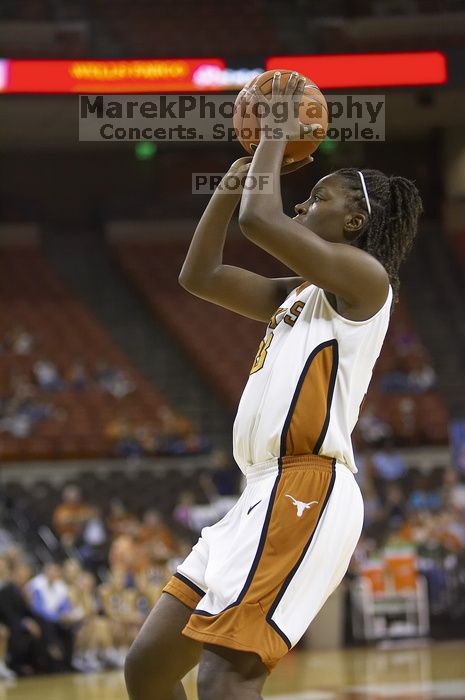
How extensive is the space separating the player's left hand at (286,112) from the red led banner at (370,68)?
457 inches

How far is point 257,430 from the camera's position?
3125 mm

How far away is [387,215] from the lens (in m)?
3.31

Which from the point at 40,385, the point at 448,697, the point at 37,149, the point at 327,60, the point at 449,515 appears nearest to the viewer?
the point at 448,697

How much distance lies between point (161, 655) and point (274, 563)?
1.51 ft

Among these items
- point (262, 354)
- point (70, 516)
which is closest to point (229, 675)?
point (262, 354)

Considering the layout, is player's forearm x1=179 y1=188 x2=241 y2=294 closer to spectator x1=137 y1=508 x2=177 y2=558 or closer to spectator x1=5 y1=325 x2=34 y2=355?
spectator x1=137 y1=508 x2=177 y2=558

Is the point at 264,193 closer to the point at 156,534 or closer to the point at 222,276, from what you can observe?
the point at 222,276

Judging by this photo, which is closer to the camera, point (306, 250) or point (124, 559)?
point (306, 250)

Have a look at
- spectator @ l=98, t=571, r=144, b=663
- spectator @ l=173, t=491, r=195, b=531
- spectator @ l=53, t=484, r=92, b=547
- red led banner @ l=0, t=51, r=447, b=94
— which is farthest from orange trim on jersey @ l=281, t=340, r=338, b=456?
red led banner @ l=0, t=51, r=447, b=94

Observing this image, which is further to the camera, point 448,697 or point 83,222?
point 83,222

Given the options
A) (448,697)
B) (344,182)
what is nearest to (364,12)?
(448,697)

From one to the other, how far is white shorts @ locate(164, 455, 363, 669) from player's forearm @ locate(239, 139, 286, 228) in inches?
26.8

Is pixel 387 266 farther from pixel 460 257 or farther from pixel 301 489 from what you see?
pixel 460 257

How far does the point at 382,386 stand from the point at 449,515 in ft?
12.9
